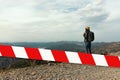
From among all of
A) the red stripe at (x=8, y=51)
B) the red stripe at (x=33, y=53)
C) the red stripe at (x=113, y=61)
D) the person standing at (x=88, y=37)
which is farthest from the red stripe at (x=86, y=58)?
the person standing at (x=88, y=37)

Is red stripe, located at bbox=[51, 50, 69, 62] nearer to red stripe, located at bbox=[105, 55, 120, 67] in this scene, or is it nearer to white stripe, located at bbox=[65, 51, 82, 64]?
white stripe, located at bbox=[65, 51, 82, 64]

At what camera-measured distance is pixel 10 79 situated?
48.0 ft

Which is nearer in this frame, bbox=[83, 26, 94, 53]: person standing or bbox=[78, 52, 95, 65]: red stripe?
bbox=[78, 52, 95, 65]: red stripe

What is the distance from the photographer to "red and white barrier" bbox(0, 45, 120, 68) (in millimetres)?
7602

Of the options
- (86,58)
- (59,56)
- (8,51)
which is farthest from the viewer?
(86,58)

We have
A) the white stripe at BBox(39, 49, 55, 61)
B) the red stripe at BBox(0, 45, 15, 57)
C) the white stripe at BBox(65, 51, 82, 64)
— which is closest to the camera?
the red stripe at BBox(0, 45, 15, 57)

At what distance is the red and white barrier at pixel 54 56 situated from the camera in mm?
7602

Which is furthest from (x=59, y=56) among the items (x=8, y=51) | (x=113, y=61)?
(x=113, y=61)

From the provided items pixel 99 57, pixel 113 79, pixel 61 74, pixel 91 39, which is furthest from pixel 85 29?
pixel 99 57

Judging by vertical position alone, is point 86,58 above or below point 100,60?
above

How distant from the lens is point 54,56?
25.3ft

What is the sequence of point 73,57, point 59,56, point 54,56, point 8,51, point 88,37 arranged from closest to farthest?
point 8,51 < point 54,56 < point 59,56 < point 73,57 < point 88,37

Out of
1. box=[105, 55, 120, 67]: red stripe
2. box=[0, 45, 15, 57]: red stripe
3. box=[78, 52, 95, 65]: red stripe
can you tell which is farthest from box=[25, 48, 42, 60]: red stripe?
box=[105, 55, 120, 67]: red stripe

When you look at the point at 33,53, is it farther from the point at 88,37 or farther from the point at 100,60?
the point at 88,37
